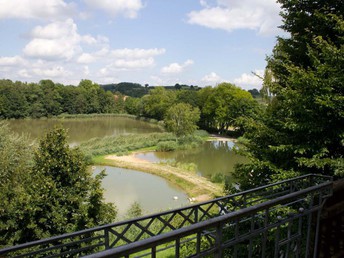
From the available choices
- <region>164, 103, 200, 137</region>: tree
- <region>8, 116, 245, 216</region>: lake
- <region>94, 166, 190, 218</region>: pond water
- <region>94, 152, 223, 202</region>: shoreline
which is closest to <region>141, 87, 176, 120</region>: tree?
<region>164, 103, 200, 137</region>: tree

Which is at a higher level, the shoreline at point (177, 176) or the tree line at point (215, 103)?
the tree line at point (215, 103)

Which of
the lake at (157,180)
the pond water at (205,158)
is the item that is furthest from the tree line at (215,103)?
the lake at (157,180)

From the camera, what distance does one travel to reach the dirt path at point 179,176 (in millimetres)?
20966

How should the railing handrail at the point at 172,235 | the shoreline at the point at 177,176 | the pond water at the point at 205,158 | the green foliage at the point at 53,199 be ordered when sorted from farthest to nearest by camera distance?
the pond water at the point at 205,158, the shoreline at the point at 177,176, the green foliage at the point at 53,199, the railing handrail at the point at 172,235

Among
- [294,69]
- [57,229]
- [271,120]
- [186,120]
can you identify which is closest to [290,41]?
[294,69]

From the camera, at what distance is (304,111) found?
833cm

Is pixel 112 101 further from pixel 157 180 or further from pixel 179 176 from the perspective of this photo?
pixel 179 176

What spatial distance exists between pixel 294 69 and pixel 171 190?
1456 cm

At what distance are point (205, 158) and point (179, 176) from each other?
9.50 meters

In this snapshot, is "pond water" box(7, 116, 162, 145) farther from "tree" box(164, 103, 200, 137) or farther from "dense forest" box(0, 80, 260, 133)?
"tree" box(164, 103, 200, 137)

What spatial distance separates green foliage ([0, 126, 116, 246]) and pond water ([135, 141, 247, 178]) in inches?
671

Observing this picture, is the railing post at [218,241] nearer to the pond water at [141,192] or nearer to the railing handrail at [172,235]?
the railing handrail at [172,235]

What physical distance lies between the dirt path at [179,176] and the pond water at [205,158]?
205cm

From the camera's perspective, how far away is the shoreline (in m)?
20.9
